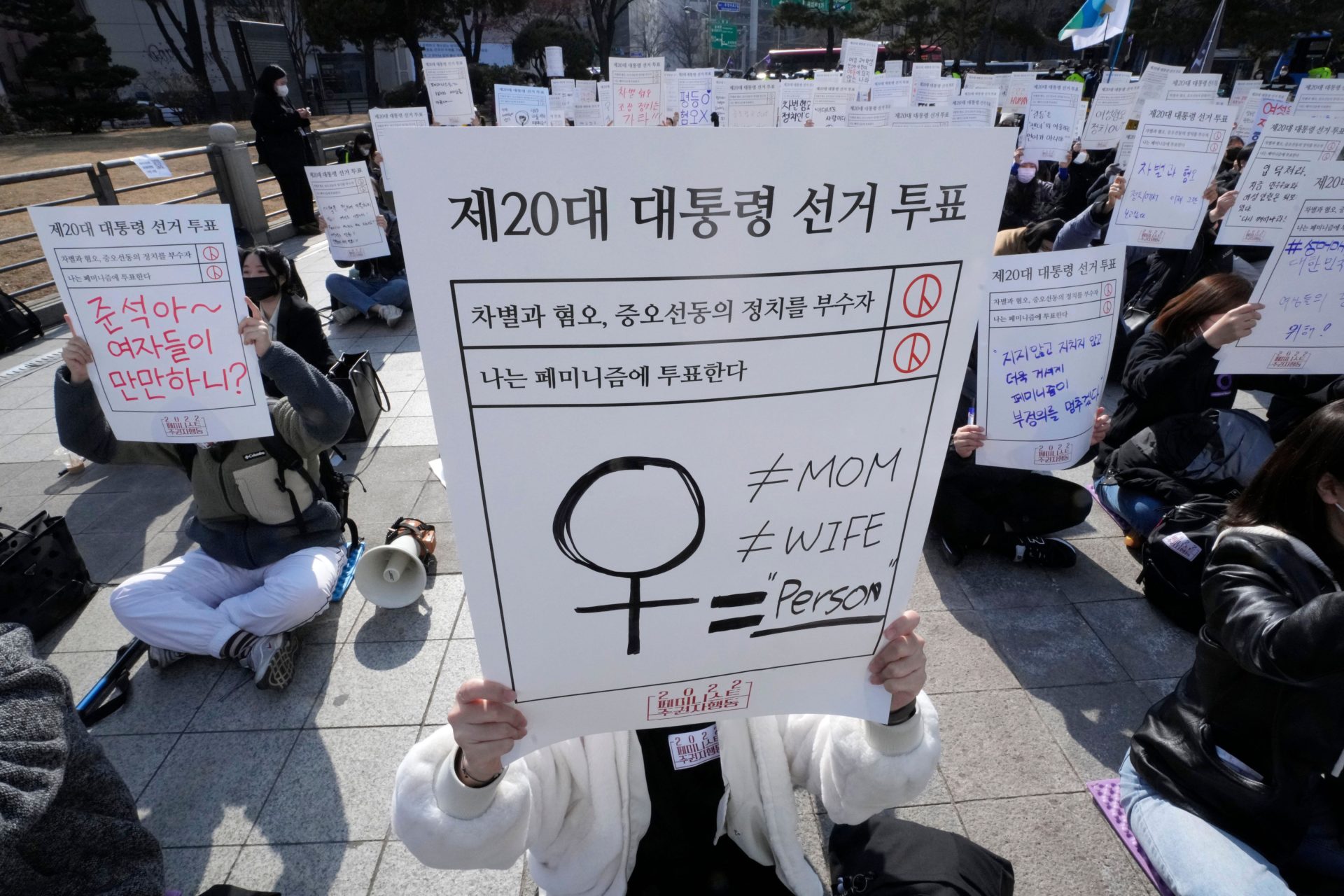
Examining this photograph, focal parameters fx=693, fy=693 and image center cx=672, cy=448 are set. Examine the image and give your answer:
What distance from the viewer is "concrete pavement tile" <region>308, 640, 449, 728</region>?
2746mm

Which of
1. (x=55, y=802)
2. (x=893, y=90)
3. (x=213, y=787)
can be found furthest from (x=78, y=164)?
(x=55, y=802)

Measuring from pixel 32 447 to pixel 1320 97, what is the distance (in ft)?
32.5

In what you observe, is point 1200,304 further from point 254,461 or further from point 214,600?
point 214,600

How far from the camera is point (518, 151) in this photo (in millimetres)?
777

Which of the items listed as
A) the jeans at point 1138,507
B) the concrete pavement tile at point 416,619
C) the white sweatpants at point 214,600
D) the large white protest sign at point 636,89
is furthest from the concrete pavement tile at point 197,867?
the large white protest sign at point 636,89

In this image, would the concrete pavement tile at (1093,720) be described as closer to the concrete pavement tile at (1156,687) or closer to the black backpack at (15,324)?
the concrete pavement tile at (1156,687)

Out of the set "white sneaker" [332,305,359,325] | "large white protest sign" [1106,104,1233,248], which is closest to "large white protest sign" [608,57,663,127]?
"white sneaker" [332,305,359,325]

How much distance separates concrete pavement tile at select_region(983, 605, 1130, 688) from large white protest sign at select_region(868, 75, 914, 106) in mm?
6984

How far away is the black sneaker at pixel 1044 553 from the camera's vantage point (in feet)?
11.4

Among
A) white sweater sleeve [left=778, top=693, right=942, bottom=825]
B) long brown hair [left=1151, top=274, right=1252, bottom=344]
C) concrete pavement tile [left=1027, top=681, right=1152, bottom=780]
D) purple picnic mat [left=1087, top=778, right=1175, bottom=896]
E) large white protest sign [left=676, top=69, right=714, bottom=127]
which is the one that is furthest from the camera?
large white protest sign [left=676, top=69, right=714, bottom=127]

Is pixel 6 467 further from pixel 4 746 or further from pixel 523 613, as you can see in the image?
pixel 523 613

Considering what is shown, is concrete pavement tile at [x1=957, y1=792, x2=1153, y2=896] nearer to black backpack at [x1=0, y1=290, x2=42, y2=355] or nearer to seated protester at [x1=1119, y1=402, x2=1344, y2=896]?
seated protester at [x1=1119, y1=402, x2=1344, y2=896]

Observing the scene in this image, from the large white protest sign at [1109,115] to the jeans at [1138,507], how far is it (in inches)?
223

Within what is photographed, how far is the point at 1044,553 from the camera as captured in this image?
3.48 meters
